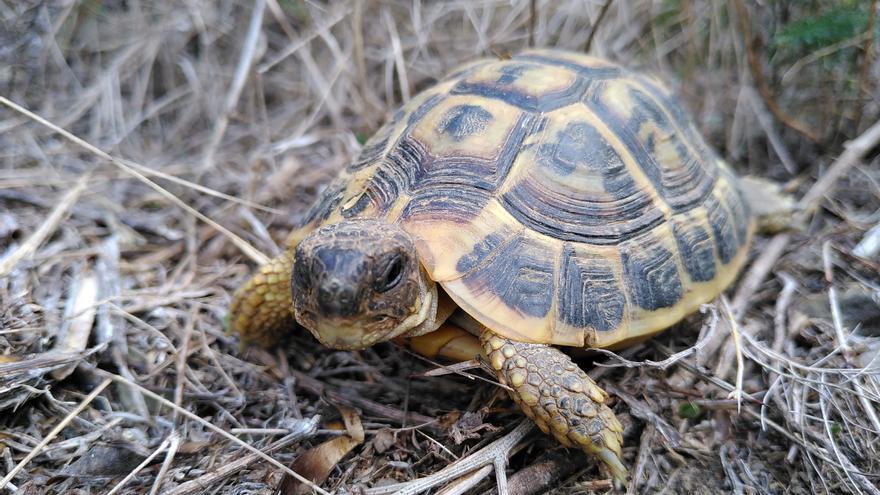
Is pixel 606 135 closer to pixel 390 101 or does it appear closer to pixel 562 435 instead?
pixel 562 435

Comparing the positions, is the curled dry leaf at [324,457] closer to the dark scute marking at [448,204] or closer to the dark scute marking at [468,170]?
the dark scute marking at [448,204]

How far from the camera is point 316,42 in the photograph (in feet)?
13.3

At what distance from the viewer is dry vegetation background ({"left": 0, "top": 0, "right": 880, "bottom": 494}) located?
1.93 metres

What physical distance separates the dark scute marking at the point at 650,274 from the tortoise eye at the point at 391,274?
2.76 ft

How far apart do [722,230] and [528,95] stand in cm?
102

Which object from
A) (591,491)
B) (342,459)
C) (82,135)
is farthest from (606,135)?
(82,135)

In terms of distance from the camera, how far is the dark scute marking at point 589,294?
1.97 metres

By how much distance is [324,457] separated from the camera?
1934mm

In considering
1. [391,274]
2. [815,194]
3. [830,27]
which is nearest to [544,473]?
[391,274]

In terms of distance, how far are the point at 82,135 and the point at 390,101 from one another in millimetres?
1875

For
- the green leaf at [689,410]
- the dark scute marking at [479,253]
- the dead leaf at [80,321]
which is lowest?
the green leaf at [689,410]

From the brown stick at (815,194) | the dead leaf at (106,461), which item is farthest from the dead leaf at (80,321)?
the brown stick at (815,194)

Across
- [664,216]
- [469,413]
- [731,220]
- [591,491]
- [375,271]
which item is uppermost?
[375,271]

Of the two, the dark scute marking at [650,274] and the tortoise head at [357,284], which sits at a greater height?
the tortoise head at [357,284]
